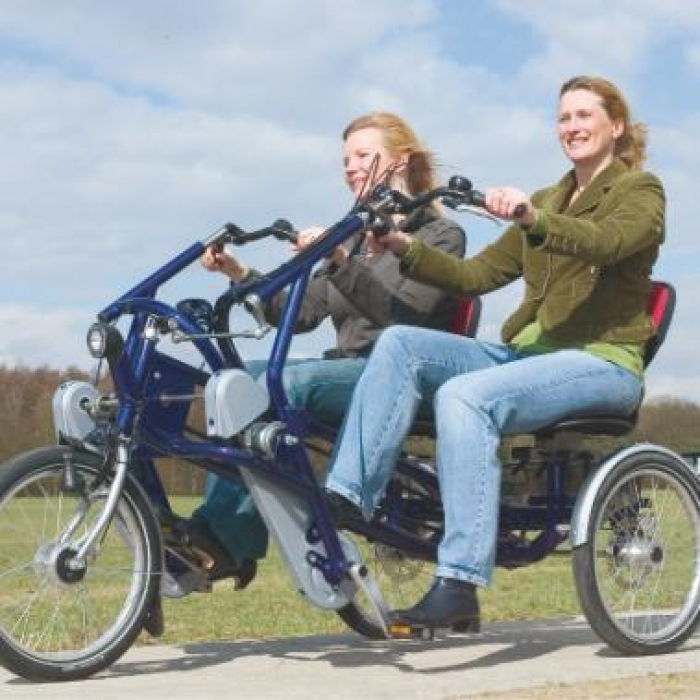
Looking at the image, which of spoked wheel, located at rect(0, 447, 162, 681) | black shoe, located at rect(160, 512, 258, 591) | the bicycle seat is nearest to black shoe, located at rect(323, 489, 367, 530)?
black shoe, located at rect(160, 512, 258, 591)

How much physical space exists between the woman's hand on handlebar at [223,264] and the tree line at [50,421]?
2.04 ft

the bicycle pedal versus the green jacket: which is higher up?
the green jacket

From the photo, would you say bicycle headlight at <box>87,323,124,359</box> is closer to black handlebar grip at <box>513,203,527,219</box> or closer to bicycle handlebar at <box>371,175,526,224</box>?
bicycle handlebar at <box>371,175,526,224</box>

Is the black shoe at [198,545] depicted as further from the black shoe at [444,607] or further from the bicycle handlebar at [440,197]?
the bicycle handlebar at [440,197]

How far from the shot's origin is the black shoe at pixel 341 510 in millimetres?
4582

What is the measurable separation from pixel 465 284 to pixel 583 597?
110 centimetres

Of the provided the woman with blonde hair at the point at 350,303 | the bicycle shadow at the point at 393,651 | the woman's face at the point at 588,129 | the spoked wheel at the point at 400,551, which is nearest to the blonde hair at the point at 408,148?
the woman with blonde hair at the point at 350,303

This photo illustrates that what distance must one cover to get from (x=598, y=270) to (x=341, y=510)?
3.74 feet

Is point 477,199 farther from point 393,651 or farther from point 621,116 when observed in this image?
point 393,651

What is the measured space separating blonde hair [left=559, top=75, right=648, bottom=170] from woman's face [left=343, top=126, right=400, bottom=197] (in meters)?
0.64

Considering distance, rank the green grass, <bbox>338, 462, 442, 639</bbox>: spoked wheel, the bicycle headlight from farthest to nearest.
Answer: the green grass, <bbox>338, 462, 442, 639</bbox>: spoked wheel, the bicycle headlight

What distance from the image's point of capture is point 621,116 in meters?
5.20

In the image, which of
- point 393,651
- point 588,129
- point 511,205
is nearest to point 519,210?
point 511,205

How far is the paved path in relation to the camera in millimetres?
4094
